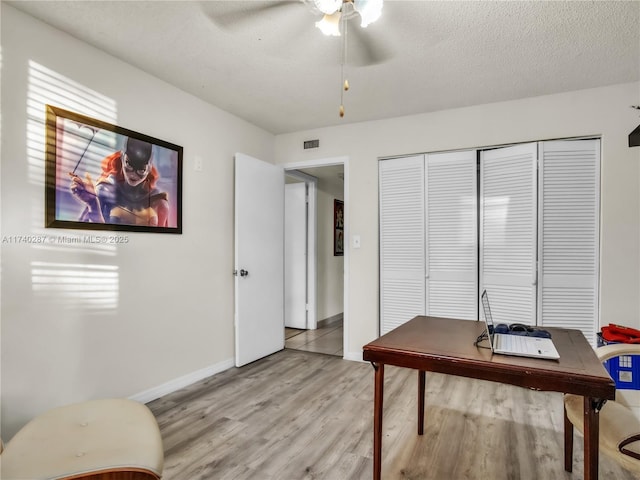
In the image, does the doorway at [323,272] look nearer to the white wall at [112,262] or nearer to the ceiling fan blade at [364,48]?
the white wall at [112,262]

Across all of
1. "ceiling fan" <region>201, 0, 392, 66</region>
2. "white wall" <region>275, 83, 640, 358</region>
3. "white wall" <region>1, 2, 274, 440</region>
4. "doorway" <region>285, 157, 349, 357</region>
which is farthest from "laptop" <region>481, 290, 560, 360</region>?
"doorway" <region>285, 157, 349, 357</region>

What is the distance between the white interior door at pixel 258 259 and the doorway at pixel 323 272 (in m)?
0.44

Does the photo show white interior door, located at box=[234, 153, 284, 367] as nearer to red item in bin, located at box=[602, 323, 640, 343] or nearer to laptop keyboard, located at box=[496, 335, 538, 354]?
laptop keyboard, located at box=[496, 335, 538, 354]

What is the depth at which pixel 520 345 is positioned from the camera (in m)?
1.59

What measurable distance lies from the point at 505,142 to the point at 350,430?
2.70 m

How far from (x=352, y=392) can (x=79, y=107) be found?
2794 mm

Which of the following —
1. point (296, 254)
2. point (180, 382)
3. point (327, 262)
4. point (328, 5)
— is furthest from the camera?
point (327, 262)

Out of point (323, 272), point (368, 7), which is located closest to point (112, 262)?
point (368, 7)

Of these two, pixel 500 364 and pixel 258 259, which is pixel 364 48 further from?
pixel 258 259

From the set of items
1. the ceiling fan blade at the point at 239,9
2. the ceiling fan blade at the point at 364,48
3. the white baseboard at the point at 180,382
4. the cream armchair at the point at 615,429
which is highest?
the ceiling fan blade at the point at 239,9

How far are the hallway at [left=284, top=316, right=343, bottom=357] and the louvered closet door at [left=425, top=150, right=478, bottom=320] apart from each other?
129cm

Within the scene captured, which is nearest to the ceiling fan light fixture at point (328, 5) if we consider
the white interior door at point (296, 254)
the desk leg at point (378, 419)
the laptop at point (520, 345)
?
the laptop at point (520, 345)

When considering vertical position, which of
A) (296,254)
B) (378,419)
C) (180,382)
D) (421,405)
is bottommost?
(180,382)

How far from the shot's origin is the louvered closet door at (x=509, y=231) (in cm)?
312
